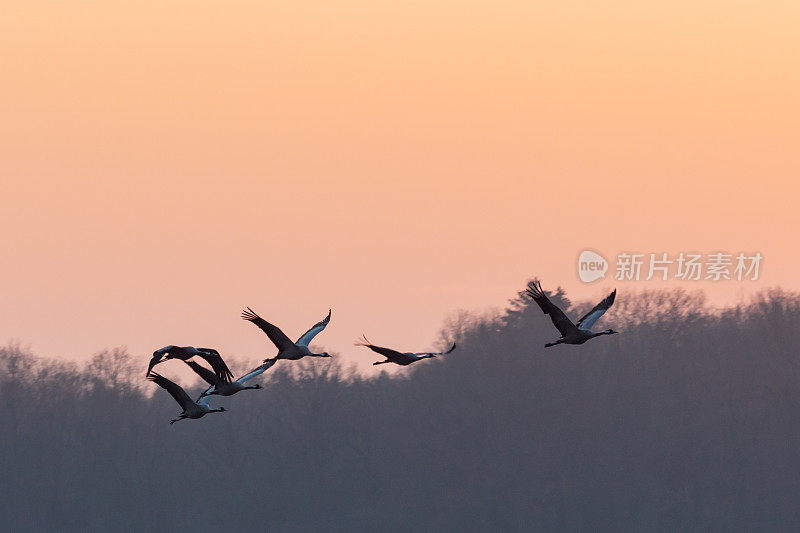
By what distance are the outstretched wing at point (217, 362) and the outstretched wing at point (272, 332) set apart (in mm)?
1156

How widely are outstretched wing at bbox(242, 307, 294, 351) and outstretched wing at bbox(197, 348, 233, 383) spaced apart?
1156 millimetres

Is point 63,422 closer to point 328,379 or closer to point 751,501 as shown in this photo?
point 328,379

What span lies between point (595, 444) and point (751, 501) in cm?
1073

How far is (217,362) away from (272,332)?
5.23 ft

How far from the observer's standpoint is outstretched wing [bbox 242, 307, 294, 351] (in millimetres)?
30328

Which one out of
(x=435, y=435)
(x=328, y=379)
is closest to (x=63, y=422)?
(x=328, y=379)

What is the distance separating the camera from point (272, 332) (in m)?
31.7

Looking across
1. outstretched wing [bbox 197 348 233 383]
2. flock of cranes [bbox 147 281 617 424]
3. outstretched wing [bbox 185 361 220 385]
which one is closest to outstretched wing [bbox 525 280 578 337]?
flock of cranes [bbox 147 281 617 424]

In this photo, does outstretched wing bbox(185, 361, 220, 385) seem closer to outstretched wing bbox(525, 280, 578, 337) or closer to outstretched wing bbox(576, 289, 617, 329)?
outstretched wing bbox(525, 280, 578, 337)

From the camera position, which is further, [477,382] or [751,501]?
[477,382]

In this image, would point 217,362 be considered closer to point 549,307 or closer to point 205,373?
point 205,373

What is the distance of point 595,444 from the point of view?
96375 millimetres

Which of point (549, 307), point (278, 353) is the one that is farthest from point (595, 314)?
point (278, 353)

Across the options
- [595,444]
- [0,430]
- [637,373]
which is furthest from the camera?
[0,430]
